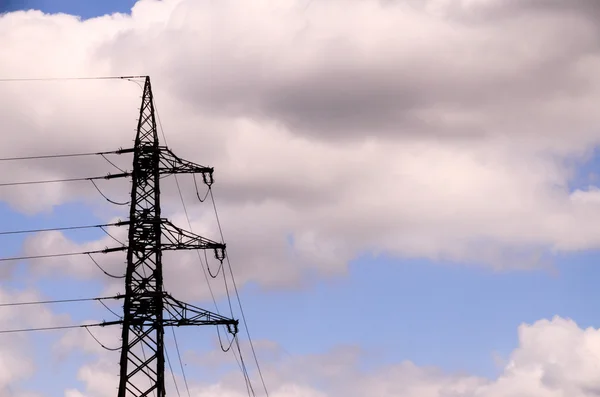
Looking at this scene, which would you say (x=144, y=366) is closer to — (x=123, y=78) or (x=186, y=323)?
(x=186, y=323)

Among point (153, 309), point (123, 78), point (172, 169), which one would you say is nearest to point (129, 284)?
point (153, 309)

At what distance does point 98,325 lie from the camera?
311 feet

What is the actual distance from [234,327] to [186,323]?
346 centimetres

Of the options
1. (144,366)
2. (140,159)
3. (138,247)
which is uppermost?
(140,159)

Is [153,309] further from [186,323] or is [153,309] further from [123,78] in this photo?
[123,78]

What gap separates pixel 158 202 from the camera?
96.8 metres

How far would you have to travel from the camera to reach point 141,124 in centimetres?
9831

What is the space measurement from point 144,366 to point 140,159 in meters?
14.4

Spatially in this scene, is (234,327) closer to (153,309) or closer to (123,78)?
(153,309)

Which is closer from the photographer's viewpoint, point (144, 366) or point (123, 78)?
point (144, 366)

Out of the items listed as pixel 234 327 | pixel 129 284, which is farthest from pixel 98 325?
pixel 234 327

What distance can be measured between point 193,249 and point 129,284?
5346 millimetres

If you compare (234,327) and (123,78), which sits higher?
(123,78)

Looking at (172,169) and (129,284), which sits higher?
(172,169)
